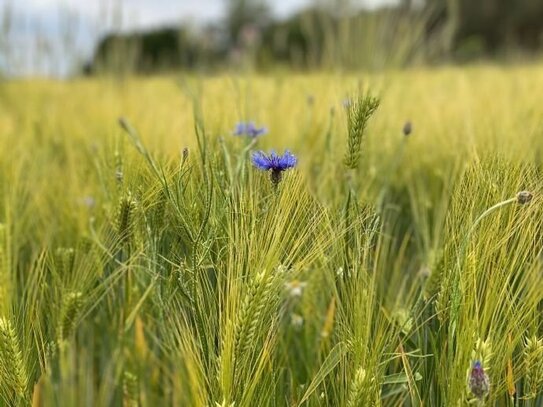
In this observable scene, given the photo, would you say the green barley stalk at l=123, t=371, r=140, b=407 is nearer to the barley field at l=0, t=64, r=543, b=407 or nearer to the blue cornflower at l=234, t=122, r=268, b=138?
the barley field at l=0, t=64, r=543, b=407

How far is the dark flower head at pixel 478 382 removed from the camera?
48 centimetres

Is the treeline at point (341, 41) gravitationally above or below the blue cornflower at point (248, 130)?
above

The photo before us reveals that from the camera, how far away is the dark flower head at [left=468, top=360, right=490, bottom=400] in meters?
0.48

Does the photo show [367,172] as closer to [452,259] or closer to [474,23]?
[452,259]

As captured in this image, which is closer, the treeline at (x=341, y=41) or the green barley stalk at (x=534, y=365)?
the green barley stalk at (x=534, y=365)

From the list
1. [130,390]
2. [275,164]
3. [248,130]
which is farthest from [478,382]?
[248,130]

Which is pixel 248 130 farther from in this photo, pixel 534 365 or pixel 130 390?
pixel 534 365

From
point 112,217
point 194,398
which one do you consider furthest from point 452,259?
point 112,217

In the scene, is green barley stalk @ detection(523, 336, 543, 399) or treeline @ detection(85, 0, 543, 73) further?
treeline @ detection(85, 0, 543, 73)

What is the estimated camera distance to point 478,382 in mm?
481

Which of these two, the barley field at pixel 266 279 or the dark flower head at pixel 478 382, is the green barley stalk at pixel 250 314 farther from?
the dark flower head at pixel 478 382

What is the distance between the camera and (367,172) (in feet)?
3.43

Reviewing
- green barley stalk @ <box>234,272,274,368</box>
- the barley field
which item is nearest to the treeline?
the barley field

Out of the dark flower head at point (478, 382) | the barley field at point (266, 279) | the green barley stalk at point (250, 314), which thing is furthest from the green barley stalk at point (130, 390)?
the dark flower head at point (478, 382)
